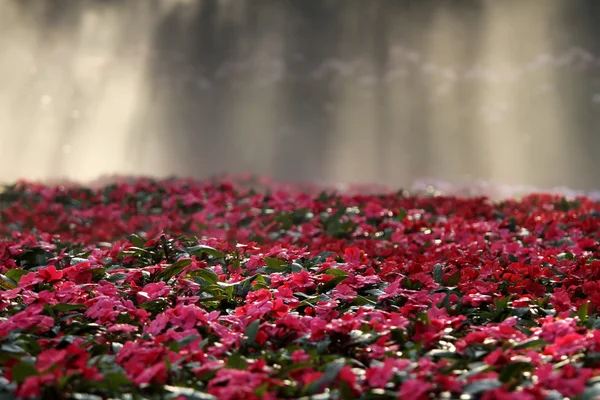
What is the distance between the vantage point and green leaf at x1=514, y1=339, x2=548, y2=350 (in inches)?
97.5

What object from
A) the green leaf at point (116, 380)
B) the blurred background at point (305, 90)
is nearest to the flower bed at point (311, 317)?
the green leaf at point (116, 380)

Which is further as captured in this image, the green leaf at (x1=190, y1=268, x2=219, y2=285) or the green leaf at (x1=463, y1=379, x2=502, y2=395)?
the green leaf at (x1=190, y1=268, x2=219, y2=285)

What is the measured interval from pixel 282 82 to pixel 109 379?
12.1 m

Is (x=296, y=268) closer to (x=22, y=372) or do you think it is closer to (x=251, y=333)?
(x=251, y=333)

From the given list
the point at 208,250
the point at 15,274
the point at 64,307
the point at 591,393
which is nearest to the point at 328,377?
the point at 591,393

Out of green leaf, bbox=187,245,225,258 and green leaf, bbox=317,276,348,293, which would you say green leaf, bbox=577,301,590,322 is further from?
green leaf, bbox=187,245,225,258

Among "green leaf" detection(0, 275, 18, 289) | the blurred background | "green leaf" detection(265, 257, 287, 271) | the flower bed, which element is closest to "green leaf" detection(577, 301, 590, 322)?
the flower bed

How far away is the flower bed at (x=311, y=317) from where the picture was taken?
2.21 m

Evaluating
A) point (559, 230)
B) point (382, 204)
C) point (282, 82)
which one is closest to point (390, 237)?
point (559, 230)

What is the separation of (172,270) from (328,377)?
→ 52.9 inches

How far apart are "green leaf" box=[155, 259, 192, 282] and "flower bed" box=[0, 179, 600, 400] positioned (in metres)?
0.01

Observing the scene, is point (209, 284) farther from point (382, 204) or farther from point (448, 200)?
point (448, 200)

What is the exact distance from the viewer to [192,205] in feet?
21.1

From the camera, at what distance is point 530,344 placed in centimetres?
248
